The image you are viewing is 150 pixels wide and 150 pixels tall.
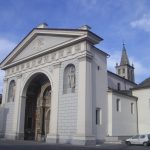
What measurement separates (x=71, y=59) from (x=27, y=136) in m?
12.3

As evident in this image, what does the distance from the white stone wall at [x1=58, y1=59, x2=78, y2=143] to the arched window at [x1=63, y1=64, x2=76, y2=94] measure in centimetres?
49

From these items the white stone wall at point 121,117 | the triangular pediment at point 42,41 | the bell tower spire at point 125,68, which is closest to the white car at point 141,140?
the white stone wall at point 121,117

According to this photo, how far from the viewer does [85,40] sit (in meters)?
24.5

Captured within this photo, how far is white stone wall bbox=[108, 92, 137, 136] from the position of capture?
26.2 metres

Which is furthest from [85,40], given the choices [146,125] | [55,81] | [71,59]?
[146,125]

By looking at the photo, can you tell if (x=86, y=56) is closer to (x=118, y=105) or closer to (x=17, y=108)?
(x=118, y=105)

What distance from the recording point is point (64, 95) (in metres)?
25.3

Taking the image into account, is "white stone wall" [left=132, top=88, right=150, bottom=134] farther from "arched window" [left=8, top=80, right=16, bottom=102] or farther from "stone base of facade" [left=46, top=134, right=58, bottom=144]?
"arched window" [left=8, top=80, right=16, bottom=102]

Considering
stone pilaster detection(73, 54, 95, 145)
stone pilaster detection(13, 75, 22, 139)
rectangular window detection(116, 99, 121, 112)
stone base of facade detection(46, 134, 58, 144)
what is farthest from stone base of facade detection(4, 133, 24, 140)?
rectangular window detection(116, 99, 121, 112)

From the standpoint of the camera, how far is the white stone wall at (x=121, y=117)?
1030 inches

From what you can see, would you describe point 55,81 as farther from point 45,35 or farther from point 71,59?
point 45,35

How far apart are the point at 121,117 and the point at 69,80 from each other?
288 inches

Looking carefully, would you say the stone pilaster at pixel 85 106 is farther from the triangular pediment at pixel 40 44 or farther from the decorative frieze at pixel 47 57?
the triangular pediment at pixel 40 44

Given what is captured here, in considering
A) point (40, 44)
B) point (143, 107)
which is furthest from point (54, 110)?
point (143, 107)
